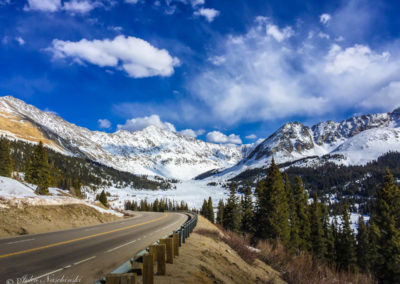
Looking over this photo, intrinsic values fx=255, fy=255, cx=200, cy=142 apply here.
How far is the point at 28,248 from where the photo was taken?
10.8m

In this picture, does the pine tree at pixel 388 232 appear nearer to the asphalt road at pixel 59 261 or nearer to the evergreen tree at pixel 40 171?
the asphalt road at pixel 59 261

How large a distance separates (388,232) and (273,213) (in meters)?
12.9

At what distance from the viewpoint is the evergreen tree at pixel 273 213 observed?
34.8 m

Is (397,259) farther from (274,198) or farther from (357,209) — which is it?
(357,209)

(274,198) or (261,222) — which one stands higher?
(274,198)

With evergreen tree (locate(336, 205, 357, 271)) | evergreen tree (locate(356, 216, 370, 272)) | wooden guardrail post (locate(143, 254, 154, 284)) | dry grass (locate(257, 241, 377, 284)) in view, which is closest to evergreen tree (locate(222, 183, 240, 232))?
evergreen tree (locate(336, 205, 357, 271))

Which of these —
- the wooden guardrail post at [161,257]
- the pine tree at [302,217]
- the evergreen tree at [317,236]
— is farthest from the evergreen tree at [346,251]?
the wooden guardrail post at [161,257]

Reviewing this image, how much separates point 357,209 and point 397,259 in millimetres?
201834

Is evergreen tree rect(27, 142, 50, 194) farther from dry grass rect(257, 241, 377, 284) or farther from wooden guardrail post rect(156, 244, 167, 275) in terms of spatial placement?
wooden guardrail post rect(156, 244, 167, 275)

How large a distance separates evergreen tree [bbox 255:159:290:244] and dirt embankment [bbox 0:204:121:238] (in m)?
22.1

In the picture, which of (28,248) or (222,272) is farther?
(28,248)

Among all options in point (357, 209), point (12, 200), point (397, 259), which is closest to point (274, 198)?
point (397, 259)

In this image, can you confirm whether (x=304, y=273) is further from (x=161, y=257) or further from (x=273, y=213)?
(x=273, y=213)

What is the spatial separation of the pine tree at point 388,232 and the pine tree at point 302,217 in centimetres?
1229
